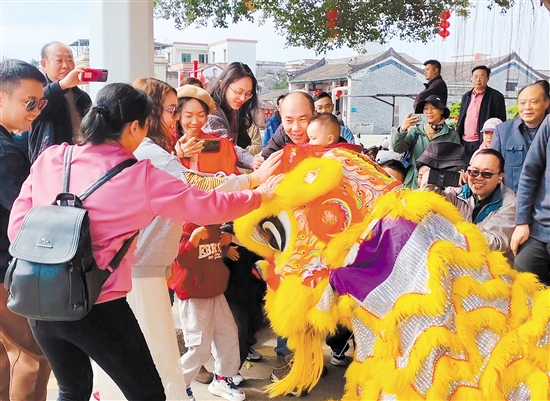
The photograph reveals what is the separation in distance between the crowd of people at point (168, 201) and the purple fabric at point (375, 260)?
390 mm

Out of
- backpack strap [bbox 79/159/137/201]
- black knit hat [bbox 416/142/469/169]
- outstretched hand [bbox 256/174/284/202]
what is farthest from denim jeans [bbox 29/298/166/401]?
black knit hat [bbox 416/142/469/169]

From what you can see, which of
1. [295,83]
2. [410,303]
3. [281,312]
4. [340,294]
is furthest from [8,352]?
[295,83]

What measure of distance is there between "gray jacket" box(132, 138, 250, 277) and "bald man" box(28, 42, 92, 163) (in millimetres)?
539

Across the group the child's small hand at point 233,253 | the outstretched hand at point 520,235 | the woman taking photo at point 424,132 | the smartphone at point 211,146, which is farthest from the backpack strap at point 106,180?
the woman taking photo at point 424,132

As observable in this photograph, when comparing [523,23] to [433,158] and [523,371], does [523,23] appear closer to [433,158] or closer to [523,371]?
[433,158]

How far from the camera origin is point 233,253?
2.92 m

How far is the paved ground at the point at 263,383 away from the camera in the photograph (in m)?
2.82

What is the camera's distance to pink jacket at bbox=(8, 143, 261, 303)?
5.38 ft

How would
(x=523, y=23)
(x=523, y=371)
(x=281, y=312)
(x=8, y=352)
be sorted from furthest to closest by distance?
(x=523, y=23) < (x=8, y=352) < (x=281, y=312) < (x=523, y=371)

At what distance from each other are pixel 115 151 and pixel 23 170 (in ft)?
1.98

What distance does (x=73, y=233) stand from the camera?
1.55 meters

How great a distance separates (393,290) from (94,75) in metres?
1.51

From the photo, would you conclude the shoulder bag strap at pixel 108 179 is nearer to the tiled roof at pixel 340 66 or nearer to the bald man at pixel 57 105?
the bald man at pixel 57 105

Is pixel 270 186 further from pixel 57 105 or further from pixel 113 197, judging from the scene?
pixel 57 105
